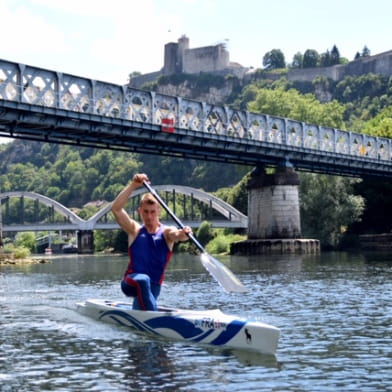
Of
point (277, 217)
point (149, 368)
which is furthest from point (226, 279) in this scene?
point (277, 217)

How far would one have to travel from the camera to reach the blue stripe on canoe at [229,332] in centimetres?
1853

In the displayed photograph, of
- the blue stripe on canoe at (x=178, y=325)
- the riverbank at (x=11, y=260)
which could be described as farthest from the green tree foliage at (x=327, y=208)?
the blue stripe on canoe at (x=178, y=325)

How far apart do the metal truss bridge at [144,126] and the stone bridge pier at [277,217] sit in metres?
2.56

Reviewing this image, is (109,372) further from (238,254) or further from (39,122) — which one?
(238,254)

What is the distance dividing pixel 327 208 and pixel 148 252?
73.0 meters

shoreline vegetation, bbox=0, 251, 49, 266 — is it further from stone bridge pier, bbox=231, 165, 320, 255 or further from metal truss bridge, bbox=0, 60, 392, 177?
stone bridge pier, bbox=231, 165, 320, 255

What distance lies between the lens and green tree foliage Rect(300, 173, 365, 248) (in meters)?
90.8

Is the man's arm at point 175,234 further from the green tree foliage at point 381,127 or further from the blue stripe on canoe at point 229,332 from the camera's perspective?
the green tree foliage at point 381,127

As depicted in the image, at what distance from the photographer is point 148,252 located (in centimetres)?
2002

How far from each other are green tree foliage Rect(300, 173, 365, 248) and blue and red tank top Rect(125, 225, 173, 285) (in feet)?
234

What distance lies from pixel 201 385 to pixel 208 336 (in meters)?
3.85

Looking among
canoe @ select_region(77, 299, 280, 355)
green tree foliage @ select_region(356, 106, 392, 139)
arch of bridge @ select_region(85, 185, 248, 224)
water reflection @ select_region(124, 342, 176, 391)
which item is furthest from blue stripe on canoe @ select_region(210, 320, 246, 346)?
green tree foliage @ select_region(356, 106, 392, 139)

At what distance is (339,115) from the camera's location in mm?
126562

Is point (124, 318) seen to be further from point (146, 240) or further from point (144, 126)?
point (144, 126)
